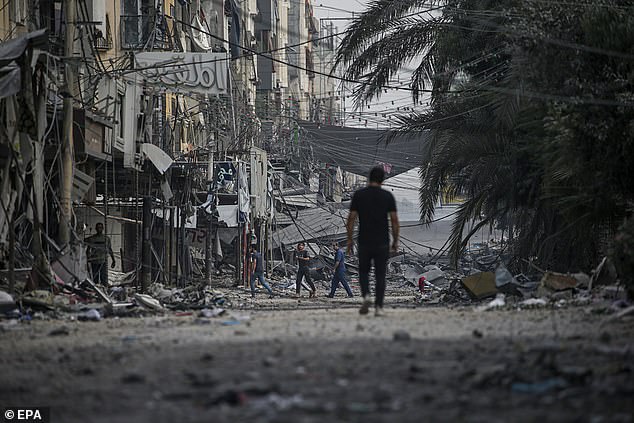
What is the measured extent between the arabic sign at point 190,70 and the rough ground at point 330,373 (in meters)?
13.8

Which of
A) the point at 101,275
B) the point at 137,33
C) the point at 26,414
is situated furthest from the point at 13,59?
the point at 137,33

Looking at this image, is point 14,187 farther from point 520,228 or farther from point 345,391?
point 520,228

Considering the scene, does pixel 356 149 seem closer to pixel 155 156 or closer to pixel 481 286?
pixel 155 156

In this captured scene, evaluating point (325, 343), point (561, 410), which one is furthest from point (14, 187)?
point (561, 410)

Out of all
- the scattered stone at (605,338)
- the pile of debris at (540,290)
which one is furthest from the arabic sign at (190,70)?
the scattered stone at (605,338)

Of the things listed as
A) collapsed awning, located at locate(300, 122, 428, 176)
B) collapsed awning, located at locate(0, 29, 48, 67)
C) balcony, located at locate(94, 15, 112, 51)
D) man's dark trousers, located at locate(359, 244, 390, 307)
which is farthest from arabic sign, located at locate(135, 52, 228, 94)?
collapsed awning, located at locate(300, 122, 428, 176)

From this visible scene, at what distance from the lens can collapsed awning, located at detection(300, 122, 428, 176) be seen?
46.6 metres

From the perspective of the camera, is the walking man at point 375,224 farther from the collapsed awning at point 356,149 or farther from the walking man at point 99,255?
the collapsed awning at point 356,149

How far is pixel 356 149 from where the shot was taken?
5031cm

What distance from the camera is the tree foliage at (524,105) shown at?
693 inches

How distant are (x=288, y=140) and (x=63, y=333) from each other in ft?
149

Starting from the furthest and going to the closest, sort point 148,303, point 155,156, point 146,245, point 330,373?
1. point 155,156
2. point 146,245
3. point 148,303
4. point 330,373

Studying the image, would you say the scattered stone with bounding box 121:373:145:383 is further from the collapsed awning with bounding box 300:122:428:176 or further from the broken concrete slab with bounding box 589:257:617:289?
the collapsed awning with bounding box 300:122:428:176

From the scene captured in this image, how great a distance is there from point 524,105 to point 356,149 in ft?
93.1
